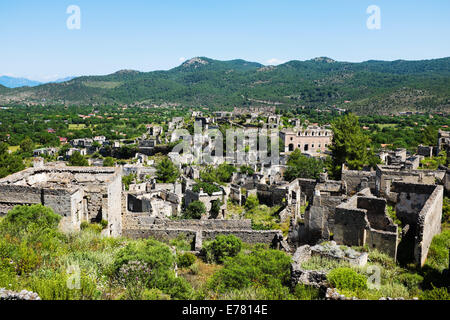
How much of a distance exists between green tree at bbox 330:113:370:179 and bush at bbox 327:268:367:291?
59.2 feet

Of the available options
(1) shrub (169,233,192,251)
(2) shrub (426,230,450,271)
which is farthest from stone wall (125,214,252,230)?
(2) shrub (426,230,450,271)

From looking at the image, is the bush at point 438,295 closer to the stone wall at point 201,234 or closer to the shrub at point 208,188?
the stone wall at point 201,234

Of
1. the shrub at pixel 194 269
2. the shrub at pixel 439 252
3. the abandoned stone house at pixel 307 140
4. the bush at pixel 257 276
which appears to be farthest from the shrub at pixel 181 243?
the abandoned stone house at pixel 307 140

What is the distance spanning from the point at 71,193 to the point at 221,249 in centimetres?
521

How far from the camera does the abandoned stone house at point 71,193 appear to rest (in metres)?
11.6

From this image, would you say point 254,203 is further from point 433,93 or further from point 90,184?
point 433,93

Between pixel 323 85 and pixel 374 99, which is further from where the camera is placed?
pixel 323 85

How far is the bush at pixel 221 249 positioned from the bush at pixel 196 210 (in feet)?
24.7

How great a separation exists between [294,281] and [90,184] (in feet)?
26.5

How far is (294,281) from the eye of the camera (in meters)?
8.02

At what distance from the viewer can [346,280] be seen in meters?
7.02

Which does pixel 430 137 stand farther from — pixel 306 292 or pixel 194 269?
pixel 306 292
